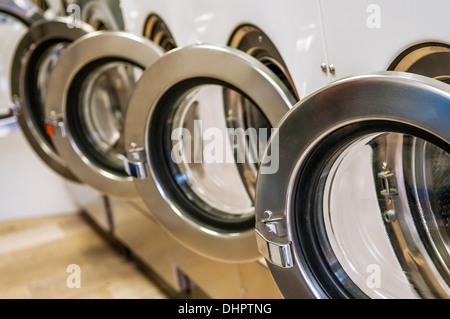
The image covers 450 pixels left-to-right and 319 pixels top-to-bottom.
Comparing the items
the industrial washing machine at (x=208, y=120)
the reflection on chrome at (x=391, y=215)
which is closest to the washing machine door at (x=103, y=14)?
the industrial washing machine at (x=208, y=120)

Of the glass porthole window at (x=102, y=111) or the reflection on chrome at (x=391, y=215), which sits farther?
the glass porthole window at (x=102, y=111)

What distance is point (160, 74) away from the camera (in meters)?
1.12

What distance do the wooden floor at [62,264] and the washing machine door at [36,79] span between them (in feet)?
1.18

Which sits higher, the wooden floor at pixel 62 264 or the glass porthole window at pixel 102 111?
the glass porthole window at pixel 102 111

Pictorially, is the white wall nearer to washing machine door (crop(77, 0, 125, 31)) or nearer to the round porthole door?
the round porthole door

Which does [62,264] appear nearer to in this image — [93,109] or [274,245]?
[93,109]

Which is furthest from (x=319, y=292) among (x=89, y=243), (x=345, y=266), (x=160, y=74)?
(x=89, y=243)

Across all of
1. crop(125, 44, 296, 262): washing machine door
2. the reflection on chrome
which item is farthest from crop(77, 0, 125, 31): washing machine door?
the reflection on chrome

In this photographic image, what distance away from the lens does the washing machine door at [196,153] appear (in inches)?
43.8

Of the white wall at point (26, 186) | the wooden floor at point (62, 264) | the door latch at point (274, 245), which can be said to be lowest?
the wooden floor at point (62, 264)

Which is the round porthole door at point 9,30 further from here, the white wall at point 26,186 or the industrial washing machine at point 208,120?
the industrial washing machine at point 208,120

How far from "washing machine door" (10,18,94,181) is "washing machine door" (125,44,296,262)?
64cm

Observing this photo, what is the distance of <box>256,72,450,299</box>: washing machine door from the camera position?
0.77 m
